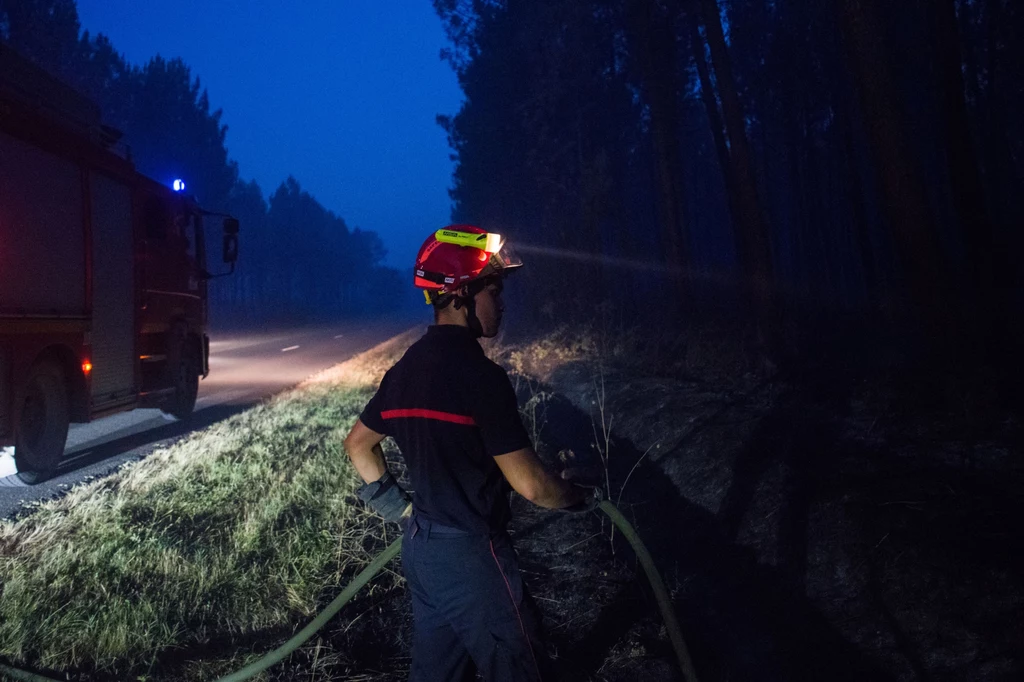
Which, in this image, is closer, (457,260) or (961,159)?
(457,260)

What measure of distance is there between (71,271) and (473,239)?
6.00 m

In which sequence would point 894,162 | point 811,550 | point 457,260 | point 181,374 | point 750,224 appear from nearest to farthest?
1. point 457,260
2. point 811,550
3. point 894,162
4. point 181,374
5. point 750,224

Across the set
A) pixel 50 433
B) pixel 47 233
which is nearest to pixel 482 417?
pixel 47 233

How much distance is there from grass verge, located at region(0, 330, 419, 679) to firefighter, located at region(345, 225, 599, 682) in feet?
5.98

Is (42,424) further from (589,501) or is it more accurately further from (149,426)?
(589,501)

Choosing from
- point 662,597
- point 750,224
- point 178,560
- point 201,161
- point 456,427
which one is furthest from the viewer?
point 201,161

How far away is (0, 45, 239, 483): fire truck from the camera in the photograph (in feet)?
17.8

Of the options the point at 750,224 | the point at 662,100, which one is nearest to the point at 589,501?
the point at 750,224

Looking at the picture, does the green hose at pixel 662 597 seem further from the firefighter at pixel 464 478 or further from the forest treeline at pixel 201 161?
the forest treeline at pixel 201 161

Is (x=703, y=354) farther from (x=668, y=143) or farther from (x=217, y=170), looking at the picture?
(x=217, y=170)

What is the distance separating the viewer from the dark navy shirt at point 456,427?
1.78 m

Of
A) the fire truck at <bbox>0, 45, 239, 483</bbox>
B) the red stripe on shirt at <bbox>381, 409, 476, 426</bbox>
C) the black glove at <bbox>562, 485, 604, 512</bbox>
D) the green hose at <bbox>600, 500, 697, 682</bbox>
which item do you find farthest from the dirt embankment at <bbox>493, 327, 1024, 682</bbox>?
the fire truck at <bbox>0, 45, 239, 483</bbox>

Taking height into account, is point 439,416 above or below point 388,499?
above

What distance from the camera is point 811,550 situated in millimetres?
4520
